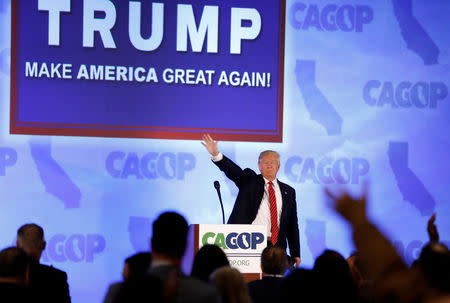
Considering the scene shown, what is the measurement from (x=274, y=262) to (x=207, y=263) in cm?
60

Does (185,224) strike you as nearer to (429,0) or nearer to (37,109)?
(37,109)

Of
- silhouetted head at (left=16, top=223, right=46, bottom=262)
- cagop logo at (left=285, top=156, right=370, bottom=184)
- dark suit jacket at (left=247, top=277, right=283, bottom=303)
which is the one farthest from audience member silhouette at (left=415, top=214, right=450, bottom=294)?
cagop logo at (left=285, top=156, right=370, bottom=184)

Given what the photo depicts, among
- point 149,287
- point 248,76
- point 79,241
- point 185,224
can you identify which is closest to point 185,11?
point 248,76

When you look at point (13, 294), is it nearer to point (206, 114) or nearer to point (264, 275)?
point (264, 275)

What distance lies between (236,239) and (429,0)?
3871 millimetres

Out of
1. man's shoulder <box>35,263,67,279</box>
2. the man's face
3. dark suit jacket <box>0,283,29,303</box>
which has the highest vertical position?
the man's face

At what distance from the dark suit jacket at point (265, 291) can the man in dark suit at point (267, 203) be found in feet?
5.85

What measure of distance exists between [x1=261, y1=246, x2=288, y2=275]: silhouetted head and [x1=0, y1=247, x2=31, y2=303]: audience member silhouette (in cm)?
140

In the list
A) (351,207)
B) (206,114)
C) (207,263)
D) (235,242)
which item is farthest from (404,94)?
(351,207)

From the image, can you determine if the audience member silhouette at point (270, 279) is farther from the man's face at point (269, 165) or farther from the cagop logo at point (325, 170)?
the cagop logo at point (325, 170)

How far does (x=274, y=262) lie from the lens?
11.5ft

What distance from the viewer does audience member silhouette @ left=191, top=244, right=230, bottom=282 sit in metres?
3.01

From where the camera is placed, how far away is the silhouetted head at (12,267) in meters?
2.50

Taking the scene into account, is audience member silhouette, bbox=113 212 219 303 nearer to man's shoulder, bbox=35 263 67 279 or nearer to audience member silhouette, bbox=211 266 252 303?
audience member silhouette, bbox=211 266 252 303
